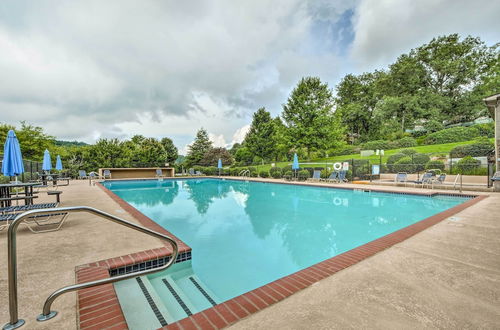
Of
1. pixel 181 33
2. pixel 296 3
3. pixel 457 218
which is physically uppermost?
pixel 296 3

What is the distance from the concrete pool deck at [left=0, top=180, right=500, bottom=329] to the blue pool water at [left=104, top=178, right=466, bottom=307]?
120 cm

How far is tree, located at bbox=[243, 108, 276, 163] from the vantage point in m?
31.2

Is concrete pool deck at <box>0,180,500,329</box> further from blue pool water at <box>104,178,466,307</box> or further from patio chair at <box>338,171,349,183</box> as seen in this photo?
patio chair at <box>338,171,349,183</box>

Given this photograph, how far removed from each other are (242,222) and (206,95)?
14506 mm

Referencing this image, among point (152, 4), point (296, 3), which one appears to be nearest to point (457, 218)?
point (296, 3)

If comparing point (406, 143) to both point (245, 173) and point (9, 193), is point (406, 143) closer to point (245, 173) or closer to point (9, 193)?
point (245, 173)

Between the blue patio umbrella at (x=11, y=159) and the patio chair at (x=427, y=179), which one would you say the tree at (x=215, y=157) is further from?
the blue patio umbrella at (x=11, y=159)

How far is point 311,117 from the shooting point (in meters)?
25.2

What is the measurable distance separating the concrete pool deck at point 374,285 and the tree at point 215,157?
3193cm

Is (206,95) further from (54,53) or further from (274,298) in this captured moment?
(274,298)

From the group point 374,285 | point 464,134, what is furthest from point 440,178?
point 464,134

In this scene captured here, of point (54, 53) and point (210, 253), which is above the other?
point (54, 53)

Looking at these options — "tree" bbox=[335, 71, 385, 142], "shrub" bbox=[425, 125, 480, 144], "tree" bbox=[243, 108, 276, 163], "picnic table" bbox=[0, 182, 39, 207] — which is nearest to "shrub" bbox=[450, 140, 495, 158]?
"shrub" bbox=[425, 125, 480, 144]

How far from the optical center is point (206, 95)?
18.6 meters
